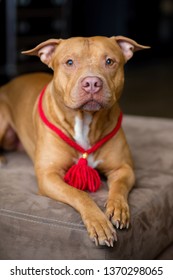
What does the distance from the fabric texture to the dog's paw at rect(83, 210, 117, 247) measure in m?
0.04

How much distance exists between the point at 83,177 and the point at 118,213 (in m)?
0.38

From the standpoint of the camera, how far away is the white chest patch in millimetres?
2408

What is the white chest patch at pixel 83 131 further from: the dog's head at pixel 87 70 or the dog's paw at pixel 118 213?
the dog's paw at pixel 118 213

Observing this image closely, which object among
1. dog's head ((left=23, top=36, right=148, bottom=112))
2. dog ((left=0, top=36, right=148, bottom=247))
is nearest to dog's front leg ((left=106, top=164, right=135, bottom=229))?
dog ((left=0, top=36, right=148, bottom=247))

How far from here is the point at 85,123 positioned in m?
2.42

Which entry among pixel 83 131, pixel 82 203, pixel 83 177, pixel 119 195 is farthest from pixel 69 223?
pixel 83 131

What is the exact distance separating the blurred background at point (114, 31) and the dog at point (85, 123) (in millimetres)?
3524

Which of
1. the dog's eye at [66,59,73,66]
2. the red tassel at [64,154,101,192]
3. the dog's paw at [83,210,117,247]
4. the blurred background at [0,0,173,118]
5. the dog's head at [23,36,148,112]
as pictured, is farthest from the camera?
the blurred background at [0,0,173,118]

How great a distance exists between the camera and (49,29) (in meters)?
7.04

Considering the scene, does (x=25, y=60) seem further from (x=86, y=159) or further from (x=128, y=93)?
(x=86, y=159)

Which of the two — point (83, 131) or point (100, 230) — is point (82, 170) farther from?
point (100, 230)

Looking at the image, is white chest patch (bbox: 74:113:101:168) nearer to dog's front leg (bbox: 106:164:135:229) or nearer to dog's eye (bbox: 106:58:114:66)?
dog's front leg (bbox: 106:164:135:229)

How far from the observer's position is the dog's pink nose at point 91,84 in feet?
6.98
